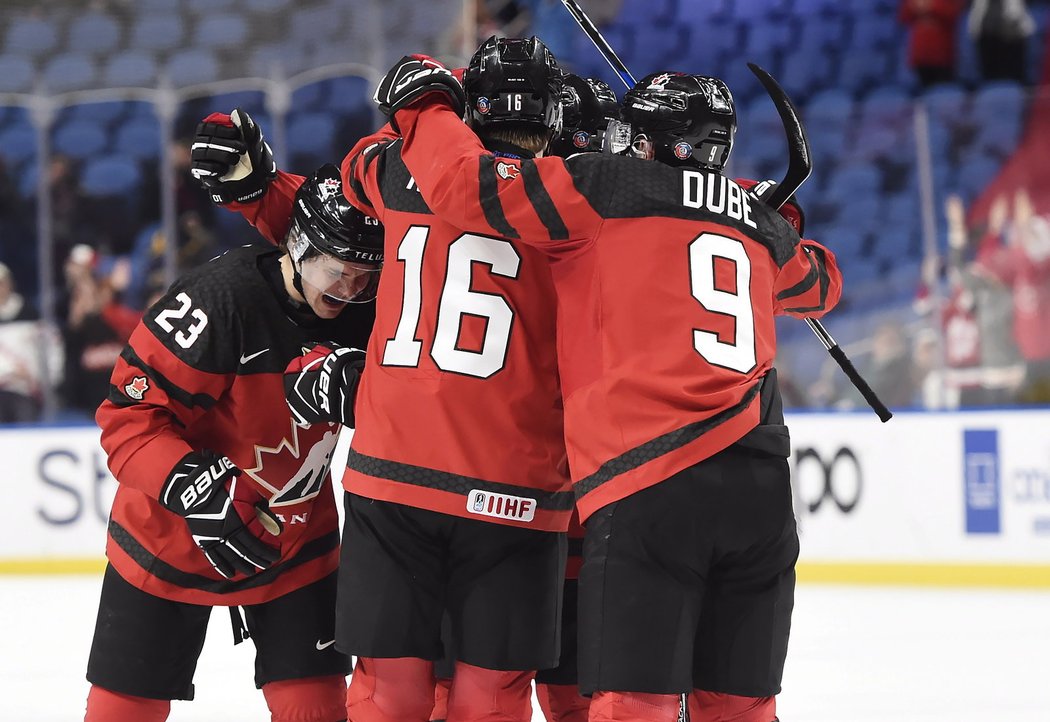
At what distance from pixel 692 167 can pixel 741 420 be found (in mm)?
425

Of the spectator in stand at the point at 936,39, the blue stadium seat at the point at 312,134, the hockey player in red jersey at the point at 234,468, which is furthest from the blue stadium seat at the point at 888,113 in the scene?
the hockey player in red jersey at the point at 234,468

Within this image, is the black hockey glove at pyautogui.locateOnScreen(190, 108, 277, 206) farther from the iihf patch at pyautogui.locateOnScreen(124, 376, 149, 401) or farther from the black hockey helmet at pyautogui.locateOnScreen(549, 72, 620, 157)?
the black hockey helmet at pyautogui.locateOnScreen(549, 72, 620, 157)

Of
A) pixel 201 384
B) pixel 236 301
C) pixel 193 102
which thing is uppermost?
pixel 193 102

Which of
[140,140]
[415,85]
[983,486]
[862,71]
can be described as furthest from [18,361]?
[862,71]

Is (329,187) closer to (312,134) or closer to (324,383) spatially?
(324,383)

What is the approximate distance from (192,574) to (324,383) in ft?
1.59

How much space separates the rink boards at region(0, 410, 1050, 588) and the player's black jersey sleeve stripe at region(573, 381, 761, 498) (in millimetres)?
3379

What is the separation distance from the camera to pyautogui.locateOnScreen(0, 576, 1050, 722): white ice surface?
3.62 m

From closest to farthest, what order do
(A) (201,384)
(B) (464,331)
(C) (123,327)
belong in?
(B) (464,331)
(A) (201,384)
(C) (123,327)

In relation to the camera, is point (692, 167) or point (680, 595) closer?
point (680, 595)

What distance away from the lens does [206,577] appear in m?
2.55

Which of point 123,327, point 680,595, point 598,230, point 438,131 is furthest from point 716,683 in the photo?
point 123,327

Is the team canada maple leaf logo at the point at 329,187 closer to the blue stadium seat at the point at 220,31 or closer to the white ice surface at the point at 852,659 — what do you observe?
the white ice surface at the point at 852,659

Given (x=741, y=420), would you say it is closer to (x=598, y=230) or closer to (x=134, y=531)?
(x=598, y=230)
